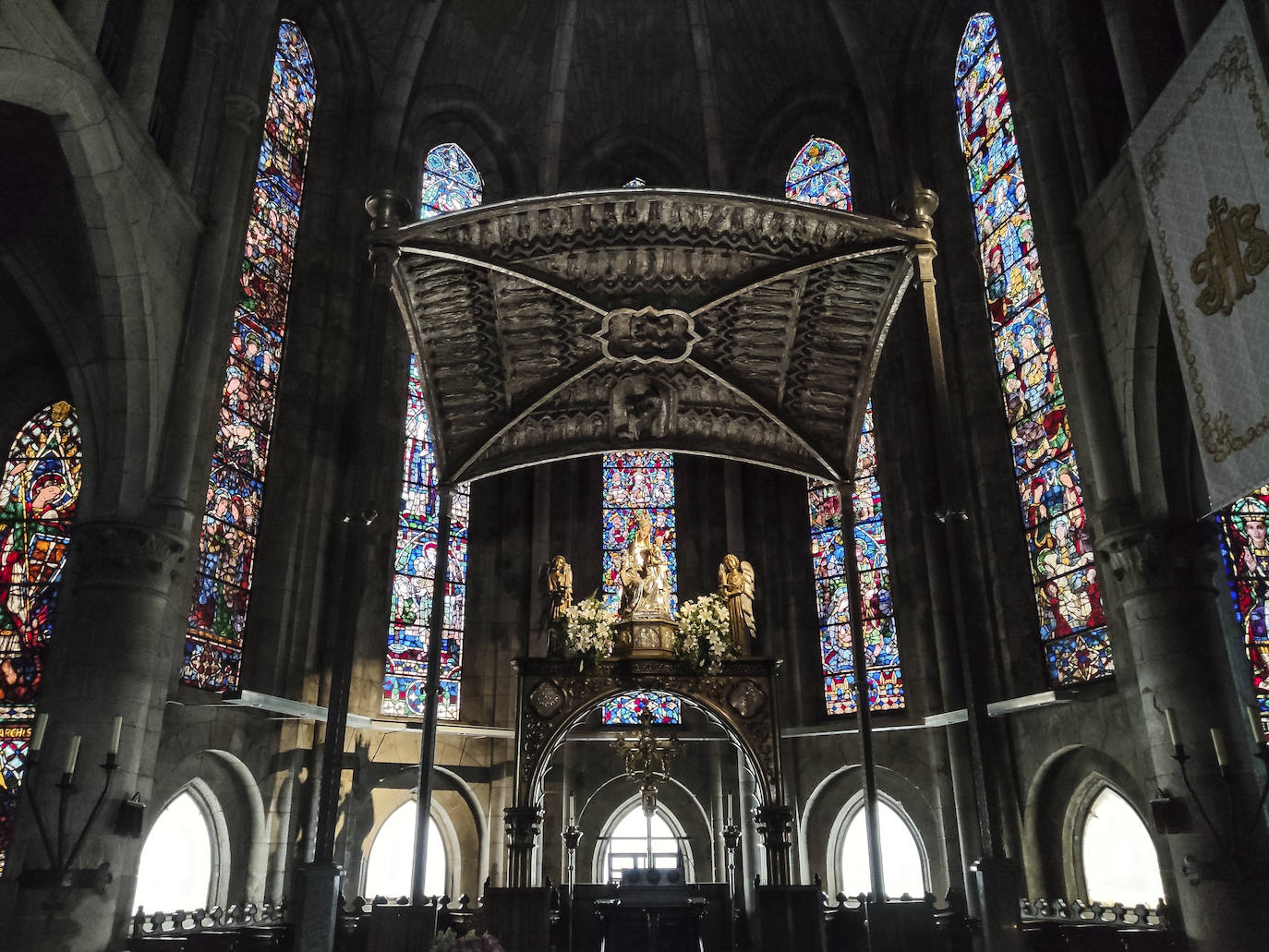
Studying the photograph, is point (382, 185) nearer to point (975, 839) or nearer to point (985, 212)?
point (985, 212)

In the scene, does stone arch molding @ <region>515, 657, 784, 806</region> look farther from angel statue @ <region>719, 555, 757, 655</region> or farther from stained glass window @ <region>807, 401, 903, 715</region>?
stained glass window @ <region>807, 401, 903, 715</region>

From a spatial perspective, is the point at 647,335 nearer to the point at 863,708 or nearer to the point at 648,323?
the point at 648,323

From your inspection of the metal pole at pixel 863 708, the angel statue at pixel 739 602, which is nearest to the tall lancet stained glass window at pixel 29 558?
the angel statue at pixel 739 602

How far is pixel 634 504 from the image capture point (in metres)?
18.0

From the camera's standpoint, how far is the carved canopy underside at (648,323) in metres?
9.48

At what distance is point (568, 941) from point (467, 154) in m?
13.9

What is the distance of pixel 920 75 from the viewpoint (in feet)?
54.6

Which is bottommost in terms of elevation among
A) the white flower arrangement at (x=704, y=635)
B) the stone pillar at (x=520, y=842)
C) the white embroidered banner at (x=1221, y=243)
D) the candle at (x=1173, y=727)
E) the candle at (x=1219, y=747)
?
the stone pillar at (x=520, y=842)

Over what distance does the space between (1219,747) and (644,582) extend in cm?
613

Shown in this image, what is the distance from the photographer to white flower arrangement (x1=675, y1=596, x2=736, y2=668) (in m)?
11.2

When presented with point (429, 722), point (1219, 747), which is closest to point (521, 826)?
point (429, 722)

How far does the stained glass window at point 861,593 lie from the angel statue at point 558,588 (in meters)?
4.72

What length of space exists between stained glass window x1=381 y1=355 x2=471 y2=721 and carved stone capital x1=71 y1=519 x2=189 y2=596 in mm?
4959

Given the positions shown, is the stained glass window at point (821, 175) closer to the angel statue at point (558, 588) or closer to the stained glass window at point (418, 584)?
the stained glass window at point (418, 584)
